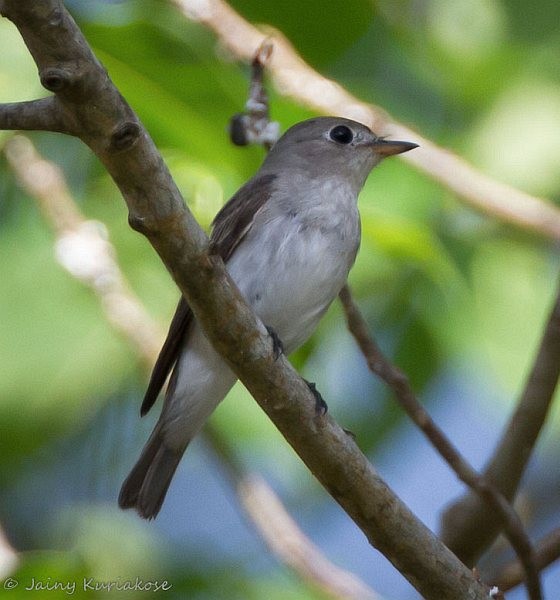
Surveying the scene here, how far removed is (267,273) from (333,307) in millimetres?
564

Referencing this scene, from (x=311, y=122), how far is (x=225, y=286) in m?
2.05

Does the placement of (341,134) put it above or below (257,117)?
below

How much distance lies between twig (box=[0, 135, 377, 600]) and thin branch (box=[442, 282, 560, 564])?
37cm

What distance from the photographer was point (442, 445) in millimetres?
3455

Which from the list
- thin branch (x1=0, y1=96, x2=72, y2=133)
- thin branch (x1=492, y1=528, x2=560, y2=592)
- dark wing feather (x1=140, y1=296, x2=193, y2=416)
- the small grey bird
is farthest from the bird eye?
thin branch (x1=0, y1=96, x2=72, y2=133)

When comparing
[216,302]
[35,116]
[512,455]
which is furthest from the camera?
[512,455]

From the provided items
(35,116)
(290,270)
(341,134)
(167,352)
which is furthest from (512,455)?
(35,116)

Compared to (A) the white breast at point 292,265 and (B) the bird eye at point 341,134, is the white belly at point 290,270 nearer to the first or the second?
(A) the white breast at point 292,265

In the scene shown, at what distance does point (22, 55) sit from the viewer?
329cm

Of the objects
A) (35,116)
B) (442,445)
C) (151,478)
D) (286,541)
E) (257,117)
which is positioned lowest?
(151,478)

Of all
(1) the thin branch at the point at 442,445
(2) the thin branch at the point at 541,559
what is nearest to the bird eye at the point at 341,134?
(1) the thin branch at the point at 442,445

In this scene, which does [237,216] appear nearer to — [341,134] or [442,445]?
[341,134]

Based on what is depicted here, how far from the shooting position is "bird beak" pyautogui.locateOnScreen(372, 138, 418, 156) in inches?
154

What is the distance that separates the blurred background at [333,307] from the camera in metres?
3.43
